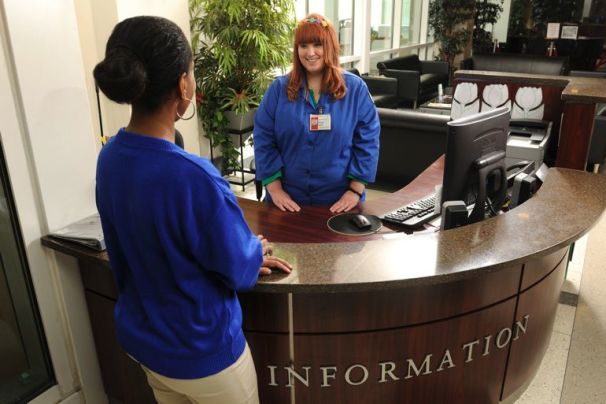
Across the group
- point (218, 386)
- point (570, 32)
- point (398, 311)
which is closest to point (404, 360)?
point (398, 311)

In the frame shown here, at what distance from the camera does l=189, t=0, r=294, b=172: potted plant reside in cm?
470

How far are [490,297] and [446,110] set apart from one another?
4.63 m

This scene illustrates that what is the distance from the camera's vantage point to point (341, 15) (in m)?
8.23

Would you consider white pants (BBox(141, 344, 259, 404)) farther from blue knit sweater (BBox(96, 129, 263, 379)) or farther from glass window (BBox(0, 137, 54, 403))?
glass window (BBox(0, 137, 54, 403))

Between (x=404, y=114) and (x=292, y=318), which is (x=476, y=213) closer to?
(x=292, y=318)

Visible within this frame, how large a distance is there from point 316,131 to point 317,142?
0.17ft

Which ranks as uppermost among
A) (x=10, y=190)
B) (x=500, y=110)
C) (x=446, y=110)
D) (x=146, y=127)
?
(x=146, y=127)

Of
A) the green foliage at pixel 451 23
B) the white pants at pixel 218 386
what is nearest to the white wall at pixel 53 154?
the white pants at pixel 218 386

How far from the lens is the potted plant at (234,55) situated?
4.70 metres

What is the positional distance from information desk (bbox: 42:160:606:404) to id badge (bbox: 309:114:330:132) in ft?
1.83

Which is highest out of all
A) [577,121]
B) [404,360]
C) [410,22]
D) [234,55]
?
[410,22]

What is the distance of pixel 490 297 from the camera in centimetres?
182

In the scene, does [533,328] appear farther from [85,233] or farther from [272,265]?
[85,233]

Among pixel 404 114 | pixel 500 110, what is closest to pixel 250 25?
pixel 404 114
